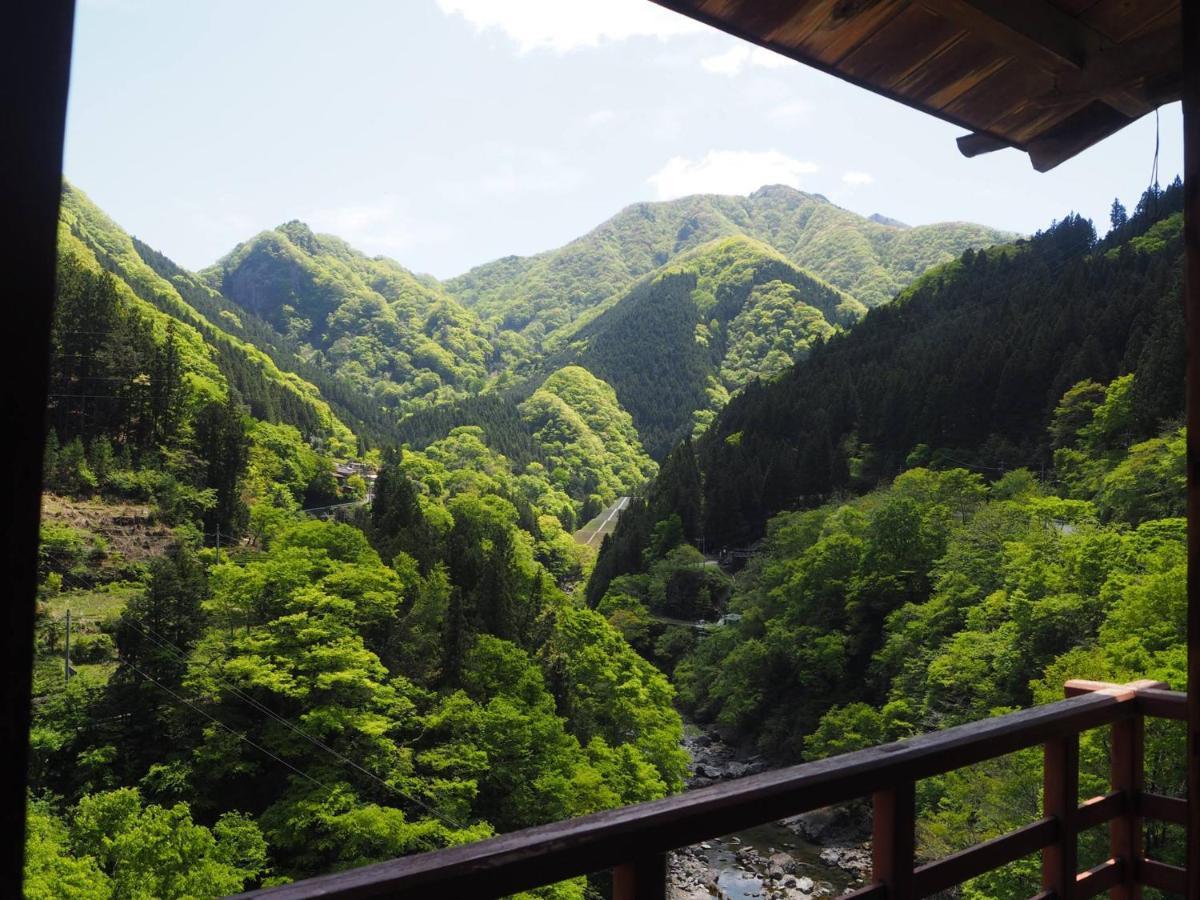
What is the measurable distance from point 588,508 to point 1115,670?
62.8 m

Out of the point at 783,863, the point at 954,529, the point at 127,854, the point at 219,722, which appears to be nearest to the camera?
the point at 127,854

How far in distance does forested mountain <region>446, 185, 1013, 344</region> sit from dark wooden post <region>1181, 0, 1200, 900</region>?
123 m

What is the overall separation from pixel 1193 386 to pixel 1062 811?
106 centimetres

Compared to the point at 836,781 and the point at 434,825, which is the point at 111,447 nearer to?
the point at 434,825

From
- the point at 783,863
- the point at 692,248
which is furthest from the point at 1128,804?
the point at 692,248

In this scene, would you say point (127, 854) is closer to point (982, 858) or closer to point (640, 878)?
point (982, 858)

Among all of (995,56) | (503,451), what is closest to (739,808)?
(995,56)

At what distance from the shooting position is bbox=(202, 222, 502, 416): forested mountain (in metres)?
109

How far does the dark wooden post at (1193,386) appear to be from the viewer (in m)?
1.23

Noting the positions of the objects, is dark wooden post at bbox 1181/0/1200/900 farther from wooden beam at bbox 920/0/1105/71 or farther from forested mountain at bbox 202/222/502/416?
forested mountain at bbox 202/222/502/416

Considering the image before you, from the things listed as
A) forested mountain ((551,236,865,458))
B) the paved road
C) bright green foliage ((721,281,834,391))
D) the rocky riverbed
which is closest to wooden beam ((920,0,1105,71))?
the rocky riverbed

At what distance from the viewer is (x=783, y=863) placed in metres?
18.4

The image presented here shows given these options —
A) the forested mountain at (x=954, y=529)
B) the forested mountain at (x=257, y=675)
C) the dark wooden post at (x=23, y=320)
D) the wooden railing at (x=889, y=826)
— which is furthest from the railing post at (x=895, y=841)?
the forested mountain at (x=257, y=675)

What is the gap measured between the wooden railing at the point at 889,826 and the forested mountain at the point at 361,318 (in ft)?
318
